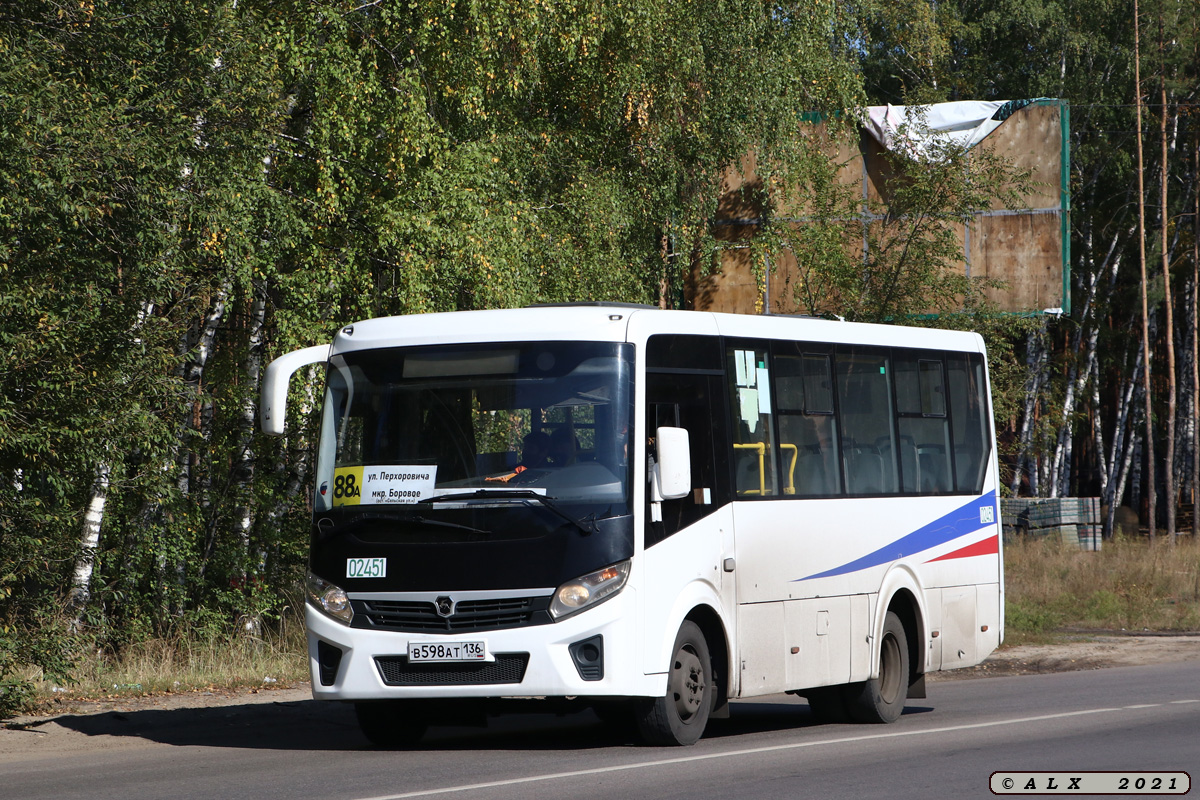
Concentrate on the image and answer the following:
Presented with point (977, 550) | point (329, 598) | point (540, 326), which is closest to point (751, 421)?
point (540, 326)

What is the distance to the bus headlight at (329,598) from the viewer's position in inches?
396

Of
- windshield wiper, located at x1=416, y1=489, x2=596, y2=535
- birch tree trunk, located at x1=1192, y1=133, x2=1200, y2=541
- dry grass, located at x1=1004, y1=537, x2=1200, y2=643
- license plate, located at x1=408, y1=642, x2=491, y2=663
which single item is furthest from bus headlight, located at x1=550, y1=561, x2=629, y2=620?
birch tree trunk, located at x1=1192, y1=133, x2=1200, y2=541

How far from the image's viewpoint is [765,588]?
36.1ft

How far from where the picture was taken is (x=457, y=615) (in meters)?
9.73

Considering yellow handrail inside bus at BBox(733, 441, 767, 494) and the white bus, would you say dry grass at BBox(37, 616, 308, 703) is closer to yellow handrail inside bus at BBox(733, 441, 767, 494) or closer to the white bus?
the white bus

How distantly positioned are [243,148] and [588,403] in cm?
657

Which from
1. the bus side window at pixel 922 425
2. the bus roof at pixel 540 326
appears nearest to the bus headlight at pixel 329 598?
the bus roof at pixel 540 326

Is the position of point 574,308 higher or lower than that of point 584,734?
higher

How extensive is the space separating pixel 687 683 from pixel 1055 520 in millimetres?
29142

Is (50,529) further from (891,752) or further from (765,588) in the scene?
(891,752)

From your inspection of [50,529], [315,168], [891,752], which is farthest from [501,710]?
[315,168]

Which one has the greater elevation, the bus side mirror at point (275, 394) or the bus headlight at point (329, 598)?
the bus side mirror at point (275, 394)

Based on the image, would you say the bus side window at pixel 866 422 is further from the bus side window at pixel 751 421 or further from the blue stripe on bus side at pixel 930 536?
the bus side window at pixel 751 421

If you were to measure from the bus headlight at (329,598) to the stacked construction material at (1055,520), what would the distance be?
87.1 ft
